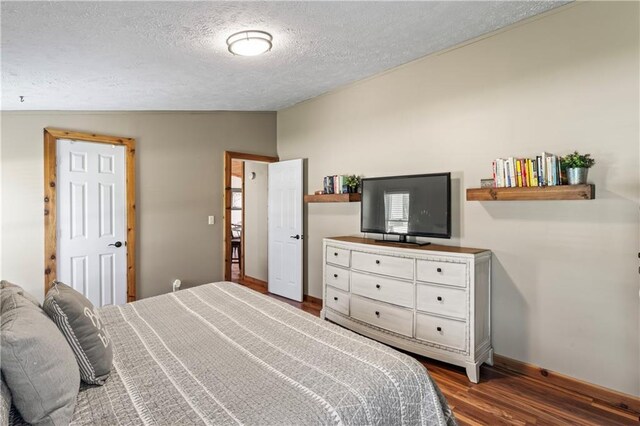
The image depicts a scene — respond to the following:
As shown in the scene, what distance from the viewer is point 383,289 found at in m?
3.11

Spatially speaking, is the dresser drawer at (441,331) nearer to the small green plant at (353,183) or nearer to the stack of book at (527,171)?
the stack of book at (527,171)

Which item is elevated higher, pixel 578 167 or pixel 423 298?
pixel 578 167

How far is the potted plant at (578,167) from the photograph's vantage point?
2.29 m

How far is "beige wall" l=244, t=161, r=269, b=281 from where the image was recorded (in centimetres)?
572

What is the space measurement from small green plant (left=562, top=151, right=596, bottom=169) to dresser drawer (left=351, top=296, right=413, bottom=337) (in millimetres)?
1610

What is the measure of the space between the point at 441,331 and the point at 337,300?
1.18 m

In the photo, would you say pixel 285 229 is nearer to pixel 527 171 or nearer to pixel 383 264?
pixel 383 264

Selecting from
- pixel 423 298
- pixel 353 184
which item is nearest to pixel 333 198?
pixel 353 184

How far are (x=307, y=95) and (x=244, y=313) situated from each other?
3.10 metres

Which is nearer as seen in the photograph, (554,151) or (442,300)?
(554,151)

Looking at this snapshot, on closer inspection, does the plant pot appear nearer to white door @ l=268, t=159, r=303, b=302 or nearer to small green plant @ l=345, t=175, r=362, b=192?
small green plant @ l=345, t=175, r=362, b=192

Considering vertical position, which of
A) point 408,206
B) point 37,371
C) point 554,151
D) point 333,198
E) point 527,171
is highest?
point 554,151

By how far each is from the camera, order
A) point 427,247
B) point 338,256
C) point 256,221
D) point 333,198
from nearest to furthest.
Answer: point 427,247, point 338,256, point 333,198, point 256,221

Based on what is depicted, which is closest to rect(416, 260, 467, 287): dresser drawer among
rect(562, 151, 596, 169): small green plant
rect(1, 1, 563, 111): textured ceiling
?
rect(562, 151, 596, 169): small green plant
